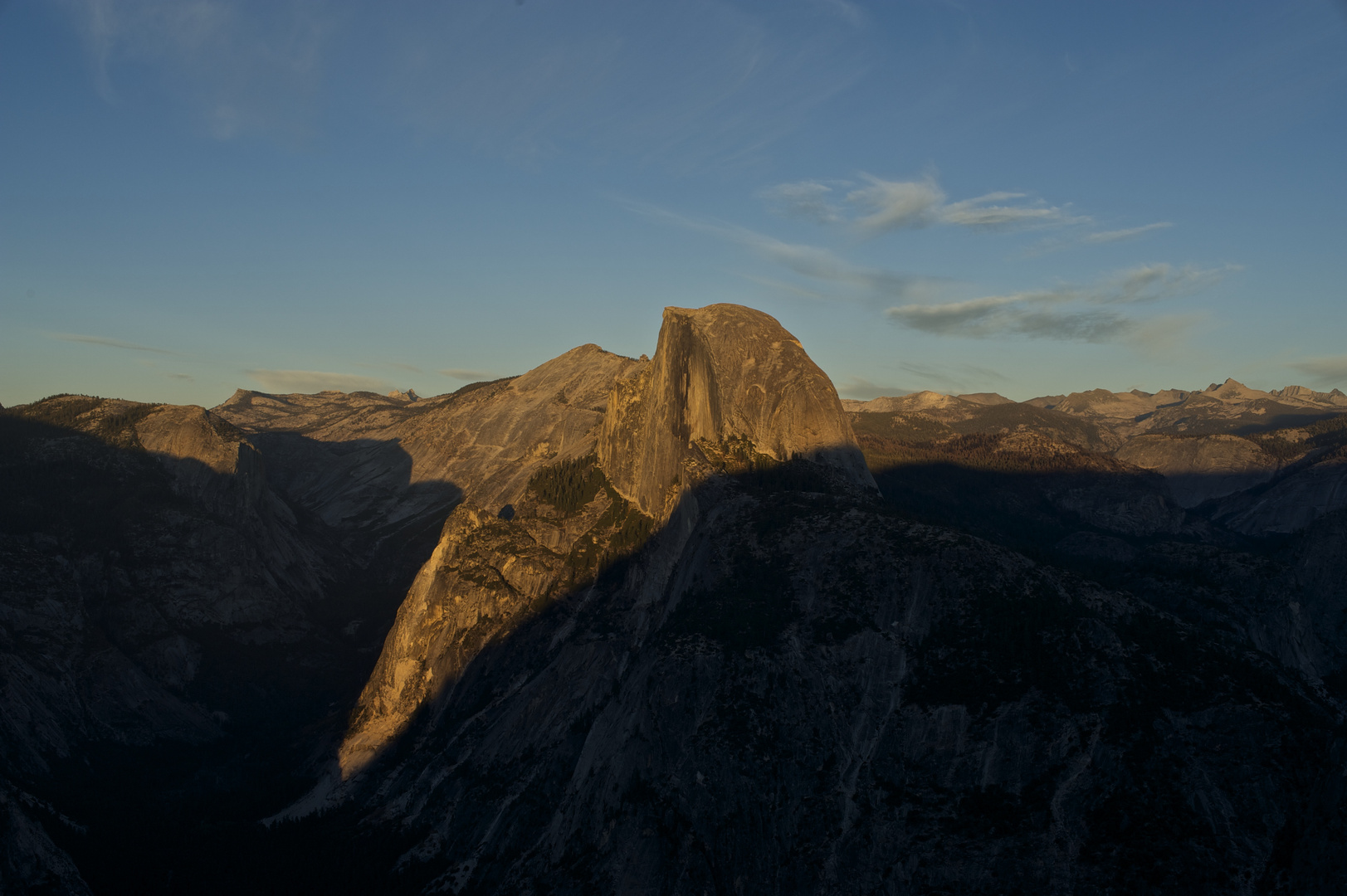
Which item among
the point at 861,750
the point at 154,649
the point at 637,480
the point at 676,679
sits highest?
the point at 637,480

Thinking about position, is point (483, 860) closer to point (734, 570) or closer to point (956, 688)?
point (734, 570)

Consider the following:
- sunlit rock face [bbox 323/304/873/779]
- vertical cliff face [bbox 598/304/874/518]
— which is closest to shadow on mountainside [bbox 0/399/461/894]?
sunlit rock face [bbox 323/304/873/779]

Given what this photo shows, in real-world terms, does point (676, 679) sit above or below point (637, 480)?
below

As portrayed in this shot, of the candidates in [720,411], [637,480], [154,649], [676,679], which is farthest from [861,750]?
[154,649]

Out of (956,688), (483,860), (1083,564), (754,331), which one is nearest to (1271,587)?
(1083,564)

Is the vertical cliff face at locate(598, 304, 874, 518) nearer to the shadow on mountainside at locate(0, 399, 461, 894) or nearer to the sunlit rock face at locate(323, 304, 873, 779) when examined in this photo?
the sunlit rock face at locate(323, 304, 873, 779)

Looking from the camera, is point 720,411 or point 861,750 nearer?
point 861,750

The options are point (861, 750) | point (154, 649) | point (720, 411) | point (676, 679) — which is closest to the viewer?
point (861, 750)

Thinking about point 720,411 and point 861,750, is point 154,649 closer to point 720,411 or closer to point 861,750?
point 720,411
